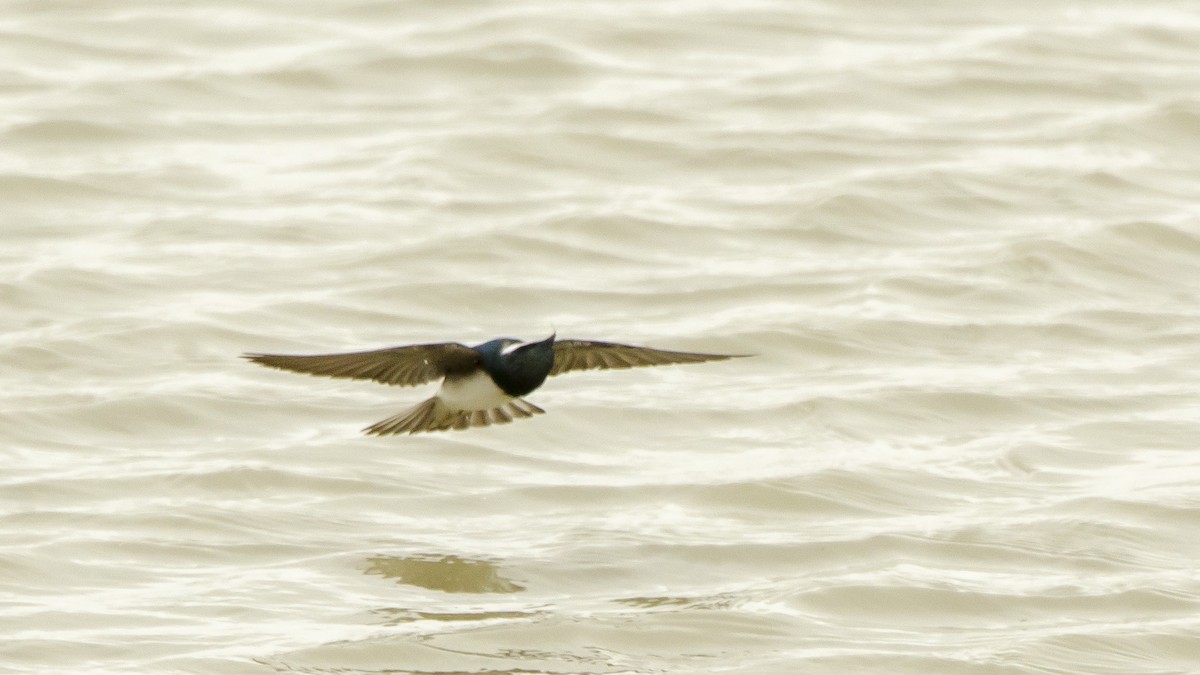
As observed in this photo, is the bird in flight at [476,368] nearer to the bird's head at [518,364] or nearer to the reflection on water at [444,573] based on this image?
the bird's head at [518,364]

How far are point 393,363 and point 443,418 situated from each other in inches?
19.1

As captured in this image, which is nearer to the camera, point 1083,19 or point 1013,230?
point 1013,230

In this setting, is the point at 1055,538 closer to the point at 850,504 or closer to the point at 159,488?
the point at 850,504

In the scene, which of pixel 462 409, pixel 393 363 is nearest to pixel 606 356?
pixel 462 409

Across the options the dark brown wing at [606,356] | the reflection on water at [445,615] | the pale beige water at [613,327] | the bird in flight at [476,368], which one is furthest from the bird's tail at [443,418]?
the reflection on water at [445,615]

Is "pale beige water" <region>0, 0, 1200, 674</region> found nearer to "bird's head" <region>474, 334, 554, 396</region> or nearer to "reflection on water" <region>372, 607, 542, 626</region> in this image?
"reflection on water" <region>372, 607, 542, 626</region>

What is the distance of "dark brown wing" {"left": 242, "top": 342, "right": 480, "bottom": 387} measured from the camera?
15.9 feet

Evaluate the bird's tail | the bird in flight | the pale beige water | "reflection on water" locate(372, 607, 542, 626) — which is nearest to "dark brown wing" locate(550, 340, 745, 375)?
the bird in flight

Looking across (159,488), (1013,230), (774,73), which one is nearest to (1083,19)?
(774,73)

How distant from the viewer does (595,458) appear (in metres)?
6.43

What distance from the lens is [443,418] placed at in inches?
217

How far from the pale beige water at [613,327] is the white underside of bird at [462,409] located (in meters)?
0.32

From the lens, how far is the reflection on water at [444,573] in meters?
5.26

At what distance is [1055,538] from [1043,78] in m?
5.57
